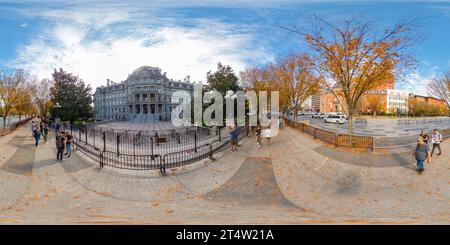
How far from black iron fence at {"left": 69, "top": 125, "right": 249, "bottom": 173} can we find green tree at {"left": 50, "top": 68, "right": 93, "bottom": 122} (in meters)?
12.1

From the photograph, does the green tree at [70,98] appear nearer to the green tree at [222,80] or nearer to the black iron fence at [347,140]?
the green tree at [222,80]

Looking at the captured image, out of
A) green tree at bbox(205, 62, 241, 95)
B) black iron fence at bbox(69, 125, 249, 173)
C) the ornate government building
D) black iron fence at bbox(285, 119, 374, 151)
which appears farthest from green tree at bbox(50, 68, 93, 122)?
black iron fence at bbox(285, 119, 374, 151)

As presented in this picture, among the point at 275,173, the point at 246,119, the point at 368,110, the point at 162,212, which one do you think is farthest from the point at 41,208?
the point at 368,110

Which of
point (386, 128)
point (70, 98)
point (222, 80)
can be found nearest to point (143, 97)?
point (70, 98)

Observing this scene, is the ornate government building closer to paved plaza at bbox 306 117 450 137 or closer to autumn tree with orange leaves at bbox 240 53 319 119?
autumn tree with orange leaves at bbox 240 53 319 119

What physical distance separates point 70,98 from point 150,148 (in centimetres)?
2568

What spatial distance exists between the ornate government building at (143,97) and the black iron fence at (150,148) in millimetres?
33563

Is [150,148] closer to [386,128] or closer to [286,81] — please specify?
[286,81]

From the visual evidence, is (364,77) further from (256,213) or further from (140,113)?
(140,113)

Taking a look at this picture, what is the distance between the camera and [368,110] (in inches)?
2648

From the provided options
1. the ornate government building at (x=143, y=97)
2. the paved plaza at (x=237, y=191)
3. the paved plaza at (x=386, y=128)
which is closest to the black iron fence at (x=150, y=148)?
the paved plaza at (x=237, y=191)

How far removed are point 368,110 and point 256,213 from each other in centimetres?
7741

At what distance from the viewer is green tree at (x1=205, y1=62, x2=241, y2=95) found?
1880cm

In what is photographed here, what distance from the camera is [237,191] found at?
680 cm
